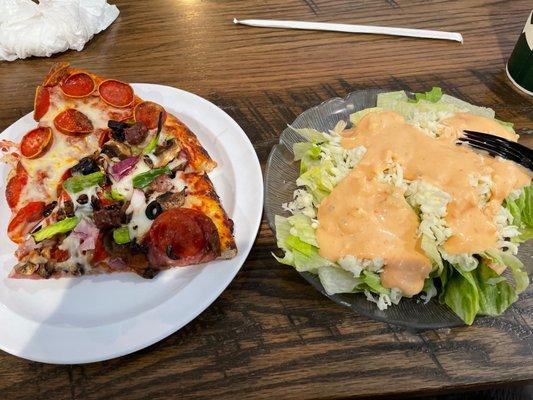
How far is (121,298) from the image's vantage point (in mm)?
1565

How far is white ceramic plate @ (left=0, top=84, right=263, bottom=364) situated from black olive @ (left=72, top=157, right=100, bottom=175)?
370 millimetres

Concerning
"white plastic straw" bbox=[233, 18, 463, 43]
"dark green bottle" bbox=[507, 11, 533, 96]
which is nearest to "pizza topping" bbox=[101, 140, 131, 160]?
"white plastic straw" bbox=[233, 18, 463, 43]

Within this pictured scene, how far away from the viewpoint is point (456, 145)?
166 cm

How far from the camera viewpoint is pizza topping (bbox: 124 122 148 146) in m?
1.77

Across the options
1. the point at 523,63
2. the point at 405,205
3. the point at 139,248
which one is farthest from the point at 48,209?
the point at 523,63

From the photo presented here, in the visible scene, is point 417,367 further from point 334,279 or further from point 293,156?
point 293,156

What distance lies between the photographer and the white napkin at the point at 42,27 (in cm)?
224

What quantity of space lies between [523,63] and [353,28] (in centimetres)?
84

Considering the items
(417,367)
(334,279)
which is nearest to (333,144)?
(334,279)

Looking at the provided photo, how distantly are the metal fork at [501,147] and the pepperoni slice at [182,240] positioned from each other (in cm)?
100

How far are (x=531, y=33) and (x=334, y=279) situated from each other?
1433mm

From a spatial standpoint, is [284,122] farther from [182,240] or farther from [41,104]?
[41,104]

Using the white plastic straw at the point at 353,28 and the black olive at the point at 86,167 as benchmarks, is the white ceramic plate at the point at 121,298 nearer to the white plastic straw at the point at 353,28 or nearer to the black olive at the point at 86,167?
the black olive at the point at 86,167

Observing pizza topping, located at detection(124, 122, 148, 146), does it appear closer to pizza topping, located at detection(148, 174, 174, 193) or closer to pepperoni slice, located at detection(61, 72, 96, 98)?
pizza topping, located at detection(148, 174, 174, 193)
